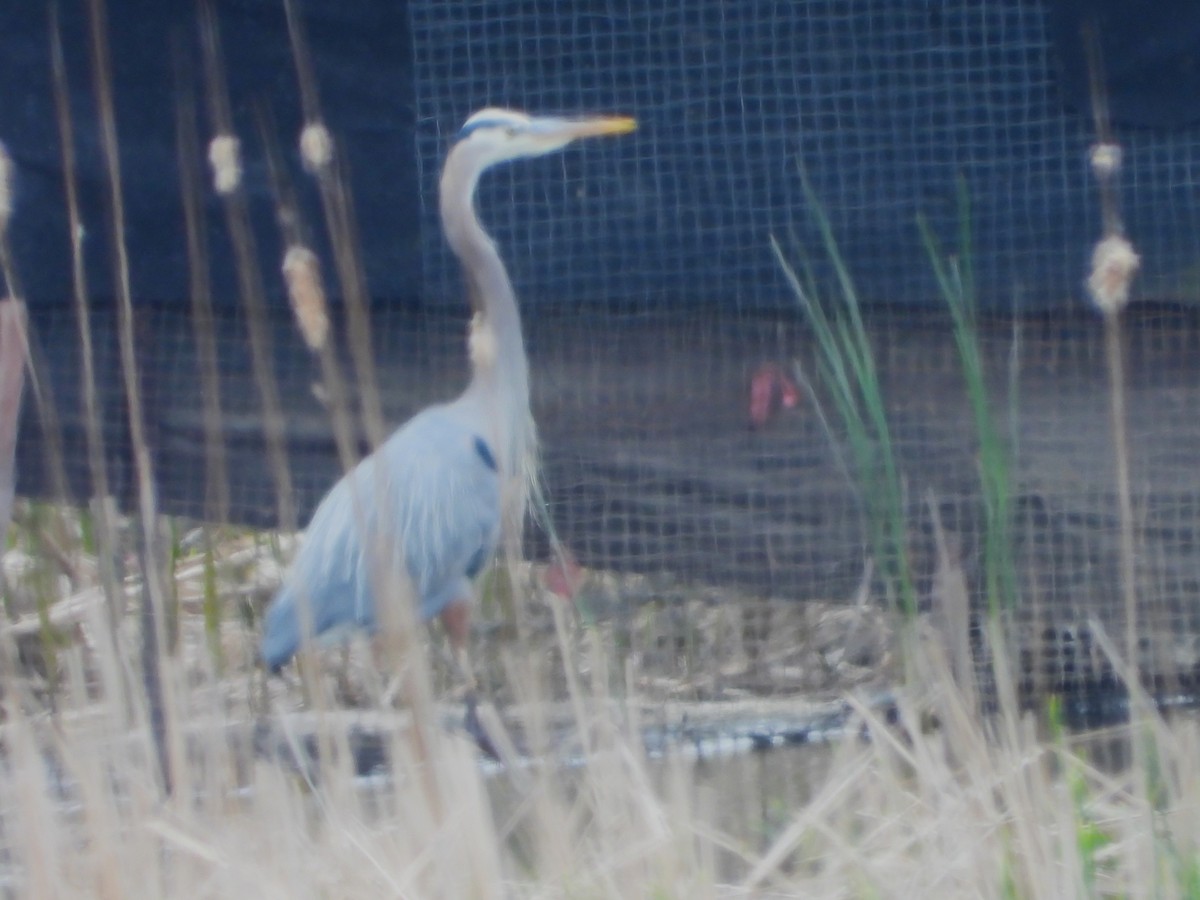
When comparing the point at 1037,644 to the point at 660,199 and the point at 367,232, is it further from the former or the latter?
the point at 367,232

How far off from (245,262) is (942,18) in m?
0.99

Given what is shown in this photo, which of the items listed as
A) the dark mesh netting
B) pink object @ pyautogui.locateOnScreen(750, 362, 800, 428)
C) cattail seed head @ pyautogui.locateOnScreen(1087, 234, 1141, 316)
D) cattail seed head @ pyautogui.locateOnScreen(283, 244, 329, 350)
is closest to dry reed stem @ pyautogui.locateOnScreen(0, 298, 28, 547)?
the dark mesh netting

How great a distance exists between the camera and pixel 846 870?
1.96 meters

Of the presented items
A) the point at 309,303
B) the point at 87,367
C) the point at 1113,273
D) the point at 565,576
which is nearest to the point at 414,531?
the point at 565,576

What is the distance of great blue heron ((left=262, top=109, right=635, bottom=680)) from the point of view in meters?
2.37

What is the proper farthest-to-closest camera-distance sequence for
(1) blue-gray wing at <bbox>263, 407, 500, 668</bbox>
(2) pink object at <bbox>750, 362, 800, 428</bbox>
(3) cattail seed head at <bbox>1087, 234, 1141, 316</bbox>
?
(1) blue-gray wing at <bbox>263, 407, 500, 668</bbox> → (2) pink object at <bbox>750, 362, 800, 428</bbox> → (3) cattail seed head at <bbox>1087, 234, 1141, 316</bbox>

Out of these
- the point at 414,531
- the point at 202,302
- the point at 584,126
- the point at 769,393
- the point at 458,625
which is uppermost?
the point at 584,126

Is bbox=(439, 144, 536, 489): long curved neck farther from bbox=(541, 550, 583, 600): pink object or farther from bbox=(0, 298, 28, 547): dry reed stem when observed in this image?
bbox=(0, 298, 28, 547): dry reed stem

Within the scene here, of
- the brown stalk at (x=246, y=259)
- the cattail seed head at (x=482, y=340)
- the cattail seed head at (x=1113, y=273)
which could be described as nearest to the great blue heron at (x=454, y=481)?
the cattail seed head at (x=482, y=340)

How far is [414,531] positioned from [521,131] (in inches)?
33.2

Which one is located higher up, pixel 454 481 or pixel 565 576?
pixel 454 481

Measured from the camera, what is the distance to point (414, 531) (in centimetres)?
307

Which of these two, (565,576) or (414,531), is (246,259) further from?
(414,531)

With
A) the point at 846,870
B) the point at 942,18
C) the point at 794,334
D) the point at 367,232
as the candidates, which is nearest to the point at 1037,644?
the point at 794,334
